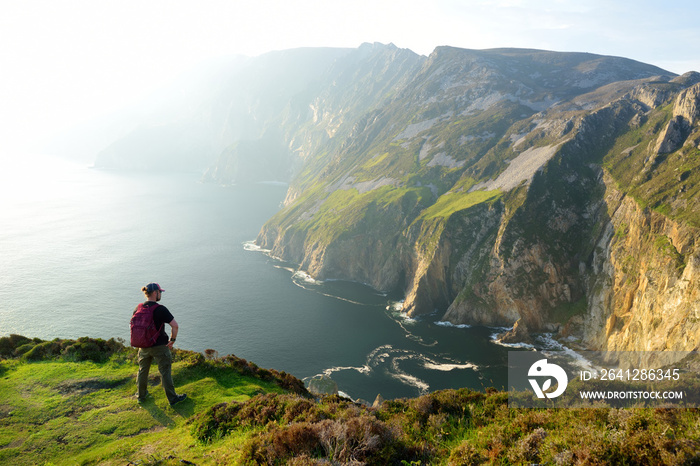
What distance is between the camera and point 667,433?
701cm

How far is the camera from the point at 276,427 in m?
10.4

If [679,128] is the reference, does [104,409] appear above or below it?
below

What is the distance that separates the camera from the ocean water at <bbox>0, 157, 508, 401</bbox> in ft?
199

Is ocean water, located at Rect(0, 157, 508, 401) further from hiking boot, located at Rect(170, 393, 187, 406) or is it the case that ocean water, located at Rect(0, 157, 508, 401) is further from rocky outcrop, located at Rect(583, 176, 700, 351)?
hiking boot, located at Rect(170, 393, 187, 406)

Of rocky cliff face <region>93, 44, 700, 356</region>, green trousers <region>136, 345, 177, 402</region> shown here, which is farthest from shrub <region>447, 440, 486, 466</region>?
rocky cliff face <region>93, 44, 700, 356</region>

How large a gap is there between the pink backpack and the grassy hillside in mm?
2677

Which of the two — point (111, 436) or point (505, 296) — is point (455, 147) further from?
point (111, 436)

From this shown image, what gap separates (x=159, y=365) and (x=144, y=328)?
1.62m

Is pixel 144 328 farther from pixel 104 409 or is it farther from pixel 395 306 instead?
pixel 395 306

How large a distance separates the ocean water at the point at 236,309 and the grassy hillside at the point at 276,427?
42.7 m

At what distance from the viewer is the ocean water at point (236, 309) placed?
60.6 m

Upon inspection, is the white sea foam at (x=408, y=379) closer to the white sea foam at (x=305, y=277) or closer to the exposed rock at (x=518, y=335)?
the exposed rock at (x=518, y=335)

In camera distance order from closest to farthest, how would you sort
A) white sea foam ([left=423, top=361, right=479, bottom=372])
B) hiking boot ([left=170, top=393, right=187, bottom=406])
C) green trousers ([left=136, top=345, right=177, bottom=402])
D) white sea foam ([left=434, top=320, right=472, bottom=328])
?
green trousers ([left=136, top=345, right=177, bottom=402]), hiking boot ([left=170, top=393, right=187, bottom=406]), white sea foam ([left=423, top=361, right=479, bottom=372]), white sea foam ([left=434, top=320, right=472, bottom=328])

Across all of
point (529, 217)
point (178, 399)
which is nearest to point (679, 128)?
point (529, 217)
